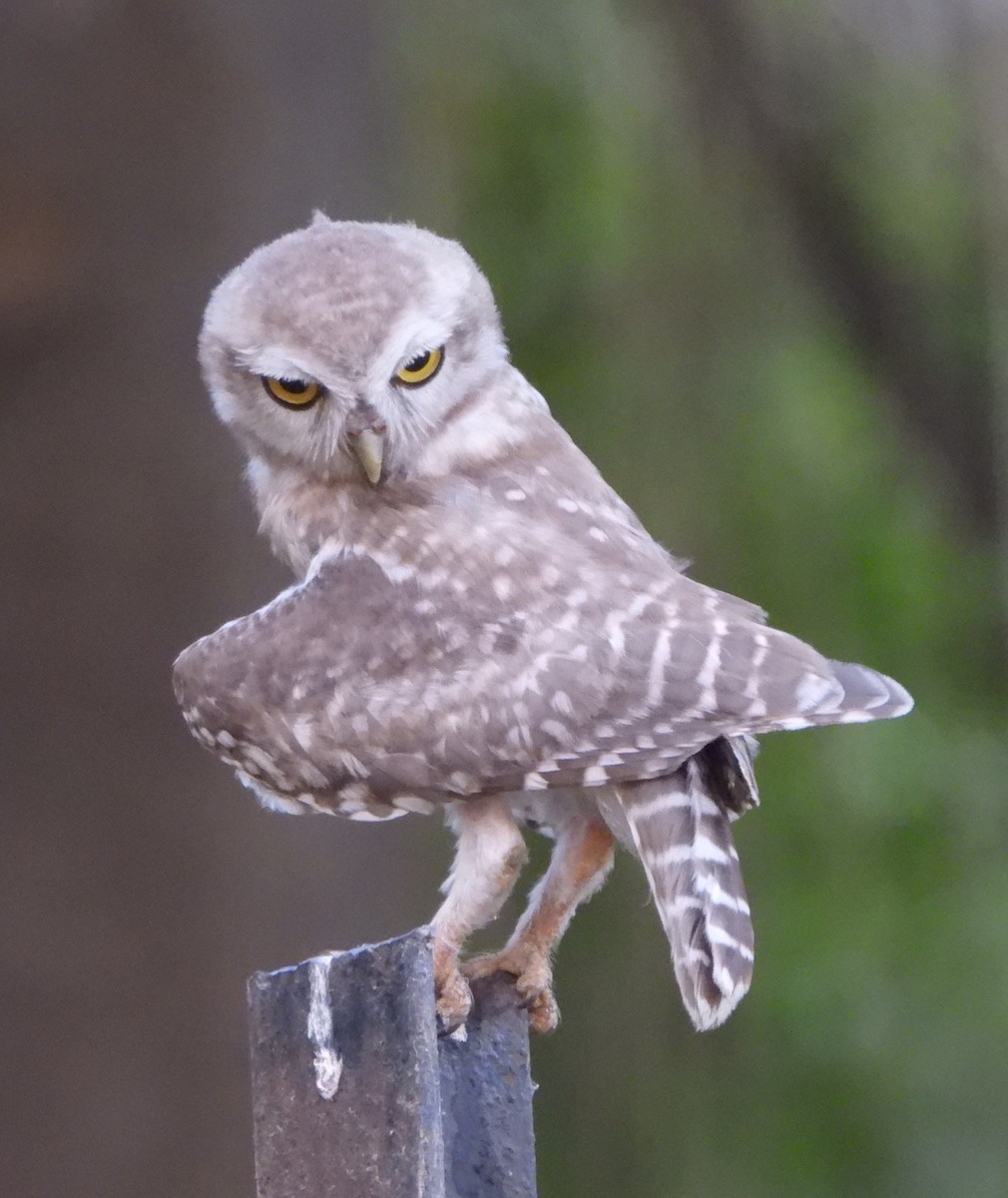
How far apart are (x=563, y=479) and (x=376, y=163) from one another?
1.17 m

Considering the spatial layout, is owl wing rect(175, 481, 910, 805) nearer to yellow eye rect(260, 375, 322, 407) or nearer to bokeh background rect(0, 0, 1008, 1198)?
yellow eye rect(260, 375, 322, 407)

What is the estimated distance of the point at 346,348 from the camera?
2330 mm

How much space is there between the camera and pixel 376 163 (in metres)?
3.51

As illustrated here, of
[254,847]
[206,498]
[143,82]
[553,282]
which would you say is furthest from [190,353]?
[553,282]

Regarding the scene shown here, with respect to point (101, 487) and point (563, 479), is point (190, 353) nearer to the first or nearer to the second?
point (101, 487)

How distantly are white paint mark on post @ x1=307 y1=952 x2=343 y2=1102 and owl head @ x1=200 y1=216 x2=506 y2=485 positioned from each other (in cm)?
92

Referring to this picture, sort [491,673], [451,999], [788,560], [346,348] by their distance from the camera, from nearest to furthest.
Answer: [451,999], [491,673], [346,348], [788,560]

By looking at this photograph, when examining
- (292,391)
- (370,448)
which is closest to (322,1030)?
(370,448)

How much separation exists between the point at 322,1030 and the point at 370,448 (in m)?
0.96

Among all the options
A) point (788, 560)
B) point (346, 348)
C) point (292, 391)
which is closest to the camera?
point (346, 348)

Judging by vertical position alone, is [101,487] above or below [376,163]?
below

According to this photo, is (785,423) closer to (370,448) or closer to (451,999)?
(370,448)

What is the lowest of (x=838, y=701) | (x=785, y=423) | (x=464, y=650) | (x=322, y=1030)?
(x=322, y=1030)

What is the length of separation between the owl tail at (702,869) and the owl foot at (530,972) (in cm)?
29
